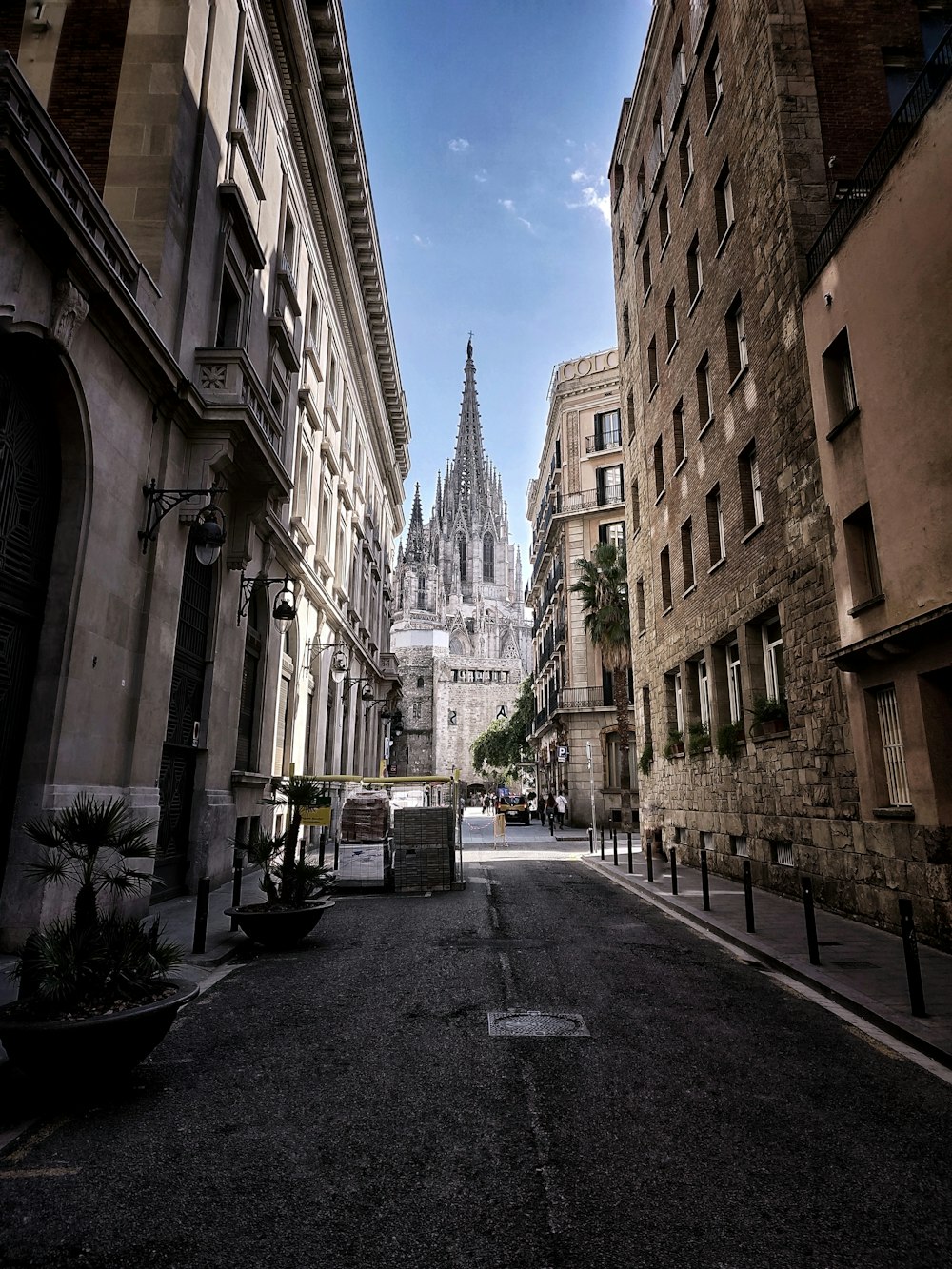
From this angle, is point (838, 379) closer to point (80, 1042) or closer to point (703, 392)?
point (703, 392)

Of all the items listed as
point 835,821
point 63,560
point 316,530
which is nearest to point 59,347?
point 63,560

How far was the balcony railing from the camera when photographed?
32.1ft

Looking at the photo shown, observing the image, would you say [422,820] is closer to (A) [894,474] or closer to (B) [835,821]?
(B) [835,821]

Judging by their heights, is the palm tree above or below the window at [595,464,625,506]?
below

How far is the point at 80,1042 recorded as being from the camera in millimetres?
4414

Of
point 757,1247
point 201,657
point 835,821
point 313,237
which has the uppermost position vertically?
point 313,237

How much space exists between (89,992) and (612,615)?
3066 cm

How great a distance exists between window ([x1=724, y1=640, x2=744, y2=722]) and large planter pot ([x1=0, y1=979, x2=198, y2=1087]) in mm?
13375

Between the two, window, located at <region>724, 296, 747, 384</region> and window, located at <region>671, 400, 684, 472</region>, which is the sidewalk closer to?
window, located at <region>724, 296, 747, 384</region>

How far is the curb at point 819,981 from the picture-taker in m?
5.71

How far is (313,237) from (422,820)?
1751cm

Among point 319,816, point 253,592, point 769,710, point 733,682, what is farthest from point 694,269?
point 319,816

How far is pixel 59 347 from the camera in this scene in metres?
8.95

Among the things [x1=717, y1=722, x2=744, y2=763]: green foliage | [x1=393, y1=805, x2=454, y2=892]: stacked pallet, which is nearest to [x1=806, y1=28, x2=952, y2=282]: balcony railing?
[x1=717, y1=722, x2=744, y2=763]: green foliage
